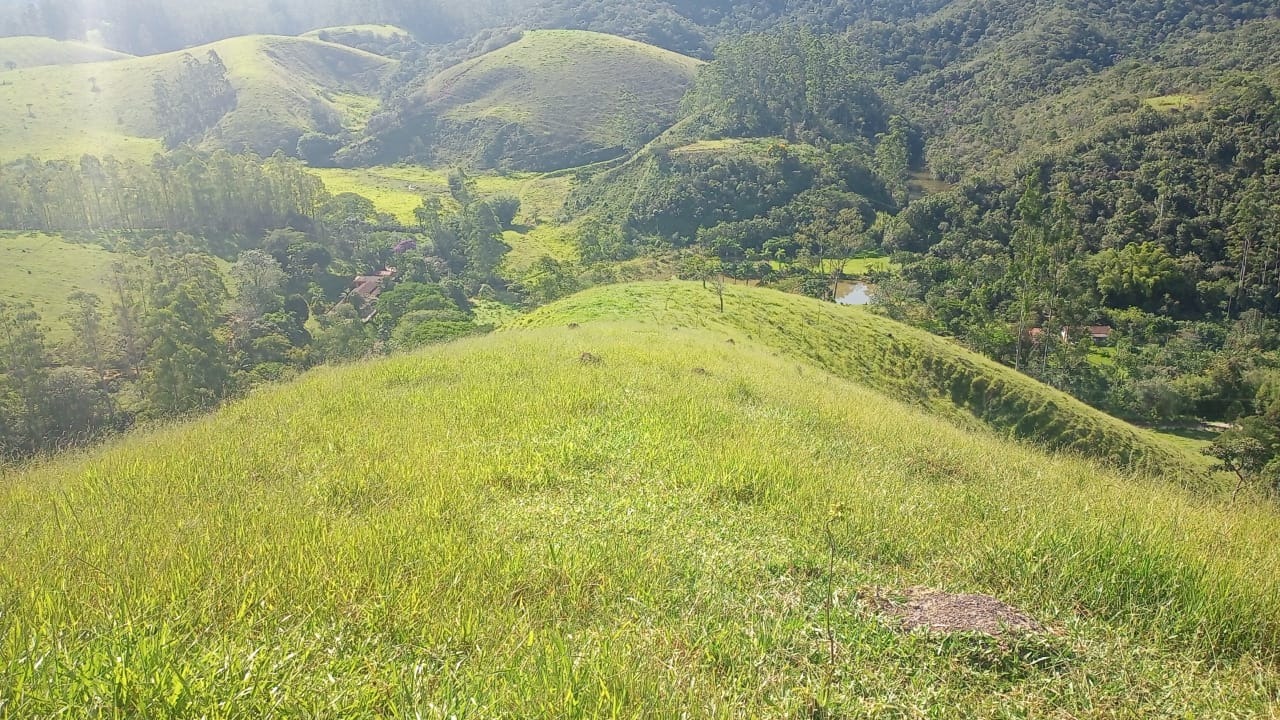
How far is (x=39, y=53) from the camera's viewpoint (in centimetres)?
17125

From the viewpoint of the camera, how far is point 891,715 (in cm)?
270

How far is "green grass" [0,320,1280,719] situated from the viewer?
8.12 ft

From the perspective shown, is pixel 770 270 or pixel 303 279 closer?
pixel 303 279

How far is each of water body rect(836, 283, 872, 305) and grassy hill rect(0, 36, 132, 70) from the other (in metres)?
210

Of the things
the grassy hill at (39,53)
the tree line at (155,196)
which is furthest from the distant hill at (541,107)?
the grassy hill at (39,53)

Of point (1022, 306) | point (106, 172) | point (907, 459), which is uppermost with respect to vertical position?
point (106, 172)

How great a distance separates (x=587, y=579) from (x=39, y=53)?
248307 millimetres

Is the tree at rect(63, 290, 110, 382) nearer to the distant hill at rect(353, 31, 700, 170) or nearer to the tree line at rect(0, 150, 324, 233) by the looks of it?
the tree line at rect(0, 150, 324, 233)

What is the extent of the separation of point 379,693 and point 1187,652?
3.88m

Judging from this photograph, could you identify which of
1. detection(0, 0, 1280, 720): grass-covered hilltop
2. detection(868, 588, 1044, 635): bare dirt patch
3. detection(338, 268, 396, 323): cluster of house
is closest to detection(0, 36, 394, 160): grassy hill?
detection(0, 0, 1280, 720): grass-covered hilltop

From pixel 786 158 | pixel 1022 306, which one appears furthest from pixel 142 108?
A: pixel 1022 306

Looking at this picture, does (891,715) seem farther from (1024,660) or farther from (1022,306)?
(1022,306)

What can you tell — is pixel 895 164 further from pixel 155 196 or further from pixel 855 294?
pixel 155 196

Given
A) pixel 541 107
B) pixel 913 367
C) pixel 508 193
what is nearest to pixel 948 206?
pixel 913 367
